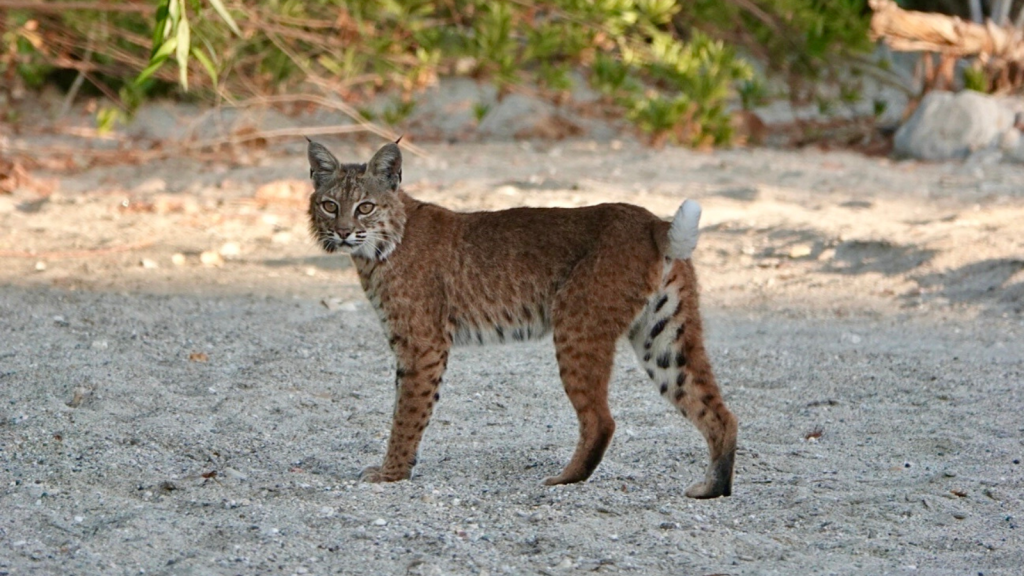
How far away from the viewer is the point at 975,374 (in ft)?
22.0

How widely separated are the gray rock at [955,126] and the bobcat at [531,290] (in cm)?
828

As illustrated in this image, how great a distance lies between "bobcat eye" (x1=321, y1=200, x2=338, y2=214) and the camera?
5.41 metres

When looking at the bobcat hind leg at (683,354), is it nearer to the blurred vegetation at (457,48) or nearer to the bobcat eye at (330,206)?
the bobcat eye at (330,206)

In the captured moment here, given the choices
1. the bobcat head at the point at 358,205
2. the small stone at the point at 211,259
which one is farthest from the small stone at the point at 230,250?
the bobcat head at the point at 358,205

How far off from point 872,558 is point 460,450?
1.99 metres

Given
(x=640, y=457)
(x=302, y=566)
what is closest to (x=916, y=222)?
(x=640, y=457)

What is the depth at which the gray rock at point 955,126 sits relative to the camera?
12531mm

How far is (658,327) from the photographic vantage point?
17.1ft

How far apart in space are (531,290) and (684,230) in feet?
2.55

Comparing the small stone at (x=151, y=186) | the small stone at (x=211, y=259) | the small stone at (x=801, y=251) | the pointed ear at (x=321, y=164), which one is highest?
the pointed ear at (x=321, y=164)

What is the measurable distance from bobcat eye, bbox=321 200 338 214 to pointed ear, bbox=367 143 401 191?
0.70 feet

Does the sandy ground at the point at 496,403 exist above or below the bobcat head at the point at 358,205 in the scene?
below

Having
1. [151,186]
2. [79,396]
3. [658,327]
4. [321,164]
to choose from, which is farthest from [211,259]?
[658,327]

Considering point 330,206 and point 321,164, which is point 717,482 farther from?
point 321,164
